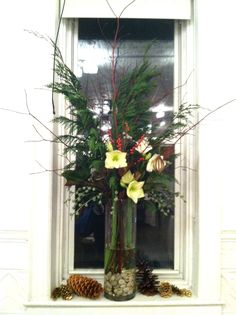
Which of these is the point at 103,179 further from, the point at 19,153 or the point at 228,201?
the point at 228,201

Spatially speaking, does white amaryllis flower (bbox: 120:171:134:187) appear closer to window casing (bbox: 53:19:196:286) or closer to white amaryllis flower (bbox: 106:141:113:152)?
white amaryllis flower (bbox: 106:141:113:152)

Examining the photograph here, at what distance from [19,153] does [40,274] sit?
54 centimetres

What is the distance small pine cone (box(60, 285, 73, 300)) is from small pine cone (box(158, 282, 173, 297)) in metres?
0.40

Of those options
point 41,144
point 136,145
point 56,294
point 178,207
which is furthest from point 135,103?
point 56,294

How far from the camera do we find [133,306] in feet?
4.32

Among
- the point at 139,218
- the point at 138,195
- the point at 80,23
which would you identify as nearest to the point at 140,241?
the point at 139,218

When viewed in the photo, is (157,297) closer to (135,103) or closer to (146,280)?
(146,280)

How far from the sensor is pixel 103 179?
4.07 feet

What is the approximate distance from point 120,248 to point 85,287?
255mm

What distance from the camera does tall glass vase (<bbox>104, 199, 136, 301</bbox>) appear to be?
126 cm

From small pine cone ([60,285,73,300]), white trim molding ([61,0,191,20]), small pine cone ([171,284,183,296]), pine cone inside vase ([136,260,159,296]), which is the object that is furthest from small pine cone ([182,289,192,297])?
white trim molding ([61,0,191,20])

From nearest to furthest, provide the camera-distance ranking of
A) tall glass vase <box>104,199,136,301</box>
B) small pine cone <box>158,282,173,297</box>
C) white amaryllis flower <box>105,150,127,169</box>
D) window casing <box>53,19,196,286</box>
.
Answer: white amaryllis flower <box>105,150,127,169</box>
tall glass vase <box>104,199,136,301</box>
small pine cone <box>158,282,173,297</box>
window casing <box>53,19,196,286</box>

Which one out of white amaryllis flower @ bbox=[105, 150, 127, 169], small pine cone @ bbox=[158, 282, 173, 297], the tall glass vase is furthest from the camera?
small pine cone @ bbox=[158, 282, 173, 297]

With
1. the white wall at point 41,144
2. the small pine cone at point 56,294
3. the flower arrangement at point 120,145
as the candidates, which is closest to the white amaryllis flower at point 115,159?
the flower arrangement at point 120,145
